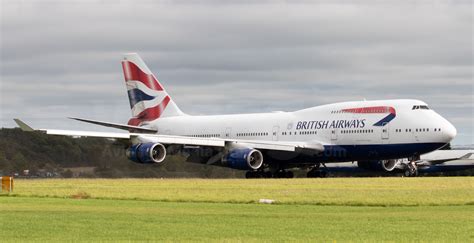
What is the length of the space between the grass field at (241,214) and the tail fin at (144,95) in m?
33.0

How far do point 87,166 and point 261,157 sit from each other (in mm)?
13536

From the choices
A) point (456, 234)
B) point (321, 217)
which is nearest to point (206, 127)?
point (321, 217)

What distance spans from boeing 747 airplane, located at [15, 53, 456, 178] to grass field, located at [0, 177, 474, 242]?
1525 cm

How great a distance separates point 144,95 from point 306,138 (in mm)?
18534

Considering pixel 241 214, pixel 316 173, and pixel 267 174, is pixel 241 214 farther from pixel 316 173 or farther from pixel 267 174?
pixel 316 173

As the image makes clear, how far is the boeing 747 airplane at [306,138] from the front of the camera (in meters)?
63.8

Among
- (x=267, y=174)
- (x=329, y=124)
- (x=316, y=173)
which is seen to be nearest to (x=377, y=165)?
(x=316, y=173)

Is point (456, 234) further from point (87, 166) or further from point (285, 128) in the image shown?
point (87, 166)

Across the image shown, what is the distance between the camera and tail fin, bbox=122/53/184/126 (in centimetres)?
8131

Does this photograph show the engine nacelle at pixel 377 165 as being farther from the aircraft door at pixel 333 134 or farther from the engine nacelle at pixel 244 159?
the engine nacelle at pixel 244 159

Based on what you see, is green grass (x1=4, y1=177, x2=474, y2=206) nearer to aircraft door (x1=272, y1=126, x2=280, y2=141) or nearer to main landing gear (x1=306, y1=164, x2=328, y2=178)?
aircraft door (x1=272, y1=126, x2=280, y2=141)

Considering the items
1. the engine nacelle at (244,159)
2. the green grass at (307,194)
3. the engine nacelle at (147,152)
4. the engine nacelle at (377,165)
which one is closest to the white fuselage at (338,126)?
the engine nacelle at (244,159)

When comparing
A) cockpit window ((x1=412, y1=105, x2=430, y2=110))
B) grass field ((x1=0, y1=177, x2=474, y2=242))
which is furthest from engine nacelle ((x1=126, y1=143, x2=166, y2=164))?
grass field ((x1=0, y1=177, x2=474, y2=242))

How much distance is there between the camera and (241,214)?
31.7 m
